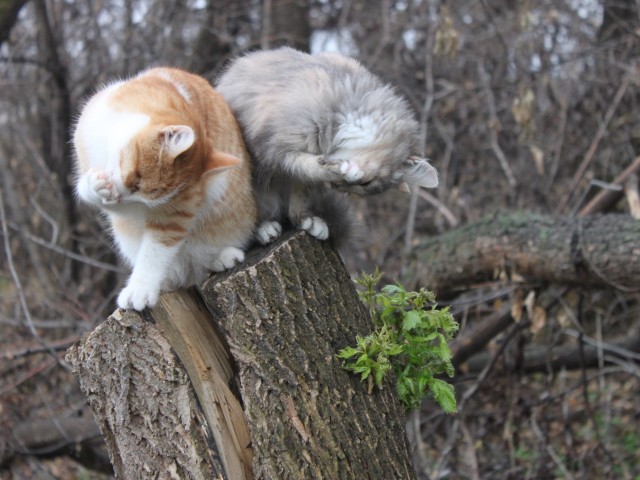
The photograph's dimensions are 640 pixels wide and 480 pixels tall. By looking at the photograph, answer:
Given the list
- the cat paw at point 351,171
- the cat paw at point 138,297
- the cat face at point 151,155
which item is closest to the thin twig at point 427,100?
the cat paw at point 351,171

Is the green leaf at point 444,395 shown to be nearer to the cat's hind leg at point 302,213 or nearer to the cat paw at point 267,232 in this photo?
the cat's hind leg at point 302,213

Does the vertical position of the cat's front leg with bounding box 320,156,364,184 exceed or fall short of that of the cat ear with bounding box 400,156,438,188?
it exceeds it

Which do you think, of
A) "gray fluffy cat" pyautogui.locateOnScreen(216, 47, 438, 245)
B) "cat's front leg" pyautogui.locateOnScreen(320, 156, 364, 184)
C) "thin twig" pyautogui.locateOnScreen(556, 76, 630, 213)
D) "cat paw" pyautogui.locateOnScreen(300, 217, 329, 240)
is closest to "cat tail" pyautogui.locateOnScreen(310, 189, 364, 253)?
"gray fluffy cat" pyautogui.locateOnScreen(216, 47, 438, 245)

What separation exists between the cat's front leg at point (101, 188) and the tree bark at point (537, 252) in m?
2.55

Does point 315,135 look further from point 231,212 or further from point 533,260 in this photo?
point 533,260

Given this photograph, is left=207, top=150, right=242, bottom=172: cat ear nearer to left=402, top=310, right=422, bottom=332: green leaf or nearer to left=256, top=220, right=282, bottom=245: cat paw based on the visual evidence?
left=256, top=220, right=282, bottom=245: cat paw

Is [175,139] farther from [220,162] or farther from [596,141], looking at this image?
[596,141]

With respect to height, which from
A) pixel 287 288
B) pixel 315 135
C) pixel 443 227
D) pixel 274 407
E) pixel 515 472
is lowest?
pixel 515 472

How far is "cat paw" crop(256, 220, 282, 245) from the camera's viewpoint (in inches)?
121

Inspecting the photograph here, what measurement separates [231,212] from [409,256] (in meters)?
2.19

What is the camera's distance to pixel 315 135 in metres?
3.15

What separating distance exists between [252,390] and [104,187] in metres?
0.83

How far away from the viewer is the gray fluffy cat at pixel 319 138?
3.08 metres

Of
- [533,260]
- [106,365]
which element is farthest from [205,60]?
[106,365]
